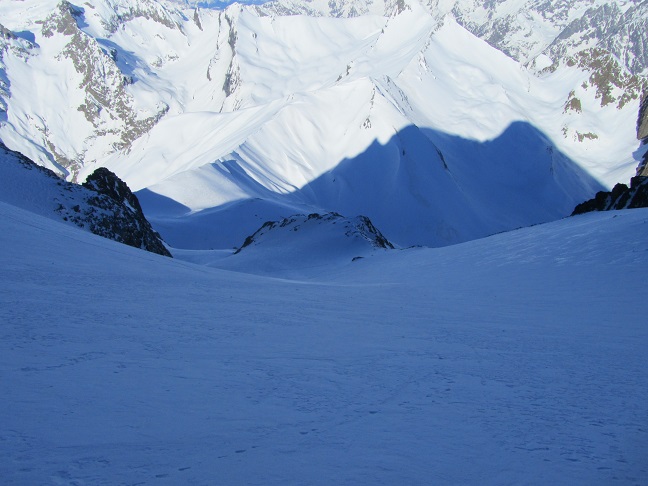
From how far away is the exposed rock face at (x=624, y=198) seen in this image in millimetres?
21625

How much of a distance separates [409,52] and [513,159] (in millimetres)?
31116

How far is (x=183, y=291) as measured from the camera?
9.36 meters

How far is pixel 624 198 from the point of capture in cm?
2283

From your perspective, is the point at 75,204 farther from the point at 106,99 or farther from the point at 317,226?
the point at 106,99

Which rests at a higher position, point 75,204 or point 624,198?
point 75,204

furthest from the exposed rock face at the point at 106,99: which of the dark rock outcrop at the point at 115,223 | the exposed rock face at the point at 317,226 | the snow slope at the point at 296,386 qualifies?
the snow slope at the point at 296,386

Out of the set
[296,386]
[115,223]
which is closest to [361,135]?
[115,223]

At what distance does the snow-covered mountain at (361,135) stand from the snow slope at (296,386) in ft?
130

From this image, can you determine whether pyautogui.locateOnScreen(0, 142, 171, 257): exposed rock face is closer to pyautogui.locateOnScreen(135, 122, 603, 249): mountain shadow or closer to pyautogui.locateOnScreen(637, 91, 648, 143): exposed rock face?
pyautogui.locateOnScreen(135, 122, 603, 249): mountain shadow

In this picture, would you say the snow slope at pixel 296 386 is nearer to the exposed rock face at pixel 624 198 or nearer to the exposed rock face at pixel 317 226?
the exposed rock face at pixel 624 198

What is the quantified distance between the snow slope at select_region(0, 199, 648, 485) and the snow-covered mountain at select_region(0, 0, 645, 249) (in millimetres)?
39732

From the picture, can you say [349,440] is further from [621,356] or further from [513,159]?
[513,159]

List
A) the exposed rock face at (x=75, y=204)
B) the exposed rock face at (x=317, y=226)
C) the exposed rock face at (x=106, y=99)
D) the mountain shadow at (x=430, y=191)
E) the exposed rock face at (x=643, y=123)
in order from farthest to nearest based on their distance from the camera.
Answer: the exposed rock face at (x=106, y=99) < the exposed rock face at (x=643, y=123) < the mountain shadow at (x=430, y=191) < the exposed rock face at (x=317, y=226) < the exposed rock face at (x=75, y=204)

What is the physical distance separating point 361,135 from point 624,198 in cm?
5853
